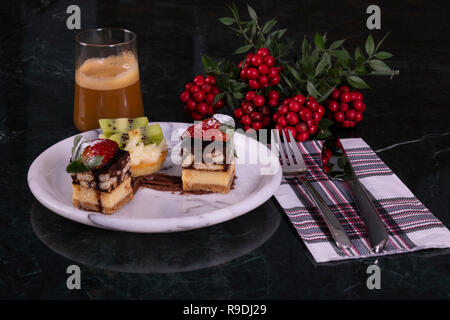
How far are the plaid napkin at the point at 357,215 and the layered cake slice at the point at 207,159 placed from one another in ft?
0.41

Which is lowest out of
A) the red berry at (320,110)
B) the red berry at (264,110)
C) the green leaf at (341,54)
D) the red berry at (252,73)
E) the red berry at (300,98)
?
the red berry at (264,110)

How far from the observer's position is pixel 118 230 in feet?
3.26

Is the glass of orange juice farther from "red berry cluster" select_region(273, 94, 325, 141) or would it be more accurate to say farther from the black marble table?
"red berry cluster" select_region(273, 94, 325, 141)

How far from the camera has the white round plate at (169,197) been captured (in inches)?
38.3

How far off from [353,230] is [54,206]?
0.56m

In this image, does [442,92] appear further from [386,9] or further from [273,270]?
[273,270]

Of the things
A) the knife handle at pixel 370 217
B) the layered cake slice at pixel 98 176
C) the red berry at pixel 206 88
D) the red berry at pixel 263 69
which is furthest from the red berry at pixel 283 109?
the layered cake slice at pixel 98 176

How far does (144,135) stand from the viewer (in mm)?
1252

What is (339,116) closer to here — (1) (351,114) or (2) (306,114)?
(1) (351,114)

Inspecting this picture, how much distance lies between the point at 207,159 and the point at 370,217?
0.34 meters

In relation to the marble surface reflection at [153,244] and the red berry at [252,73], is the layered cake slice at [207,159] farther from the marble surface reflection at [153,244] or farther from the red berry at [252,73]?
the red berry at [252,73]

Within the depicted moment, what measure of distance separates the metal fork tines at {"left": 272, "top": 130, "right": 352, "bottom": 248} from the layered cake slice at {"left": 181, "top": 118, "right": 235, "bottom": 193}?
153 millimetres
